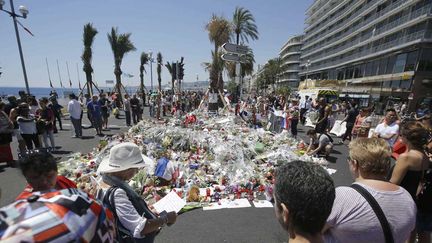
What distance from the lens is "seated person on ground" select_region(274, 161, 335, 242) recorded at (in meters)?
1.11

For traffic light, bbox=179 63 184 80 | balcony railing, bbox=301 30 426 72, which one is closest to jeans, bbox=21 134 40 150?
traffic light, bbox=179 63 184 80

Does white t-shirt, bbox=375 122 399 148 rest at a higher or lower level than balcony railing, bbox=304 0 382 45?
lower

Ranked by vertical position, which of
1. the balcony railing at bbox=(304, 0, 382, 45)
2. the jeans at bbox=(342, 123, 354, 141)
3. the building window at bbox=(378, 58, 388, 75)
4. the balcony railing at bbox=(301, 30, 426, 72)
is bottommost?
the jeans at bbox=(342, 123, 354, 141)

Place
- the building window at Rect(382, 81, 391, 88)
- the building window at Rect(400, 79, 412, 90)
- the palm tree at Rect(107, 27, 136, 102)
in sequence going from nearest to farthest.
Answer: the palm tree at Rect(107, 27, 136, 102) < the building window at Rect(400, 79, 412, 90) < the building window at Rect(382, 81, 391, 88)

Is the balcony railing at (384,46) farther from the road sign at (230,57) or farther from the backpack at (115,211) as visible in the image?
the backpack at (115,211)

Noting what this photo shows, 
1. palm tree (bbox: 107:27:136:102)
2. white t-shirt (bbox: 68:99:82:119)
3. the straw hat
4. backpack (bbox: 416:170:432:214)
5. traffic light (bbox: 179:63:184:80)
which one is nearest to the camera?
the straw hat

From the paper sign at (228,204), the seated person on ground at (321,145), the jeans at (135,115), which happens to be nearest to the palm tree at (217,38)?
the jeans at (135,115)

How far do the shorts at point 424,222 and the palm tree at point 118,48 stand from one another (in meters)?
23.1

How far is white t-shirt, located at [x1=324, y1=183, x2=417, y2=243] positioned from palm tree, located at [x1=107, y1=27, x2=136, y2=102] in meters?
23.3

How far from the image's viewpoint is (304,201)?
111 cm

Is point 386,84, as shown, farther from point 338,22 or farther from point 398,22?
point 338,22

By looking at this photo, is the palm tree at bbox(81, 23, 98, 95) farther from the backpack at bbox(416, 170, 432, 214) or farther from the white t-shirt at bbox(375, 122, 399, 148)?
the backpack at bbox(416, 170, 432, 214)

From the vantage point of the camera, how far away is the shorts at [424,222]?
2.54 metres

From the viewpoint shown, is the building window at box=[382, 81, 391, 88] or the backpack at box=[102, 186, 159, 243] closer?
the backpack at box=[102, 186, 159, 243]
